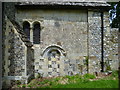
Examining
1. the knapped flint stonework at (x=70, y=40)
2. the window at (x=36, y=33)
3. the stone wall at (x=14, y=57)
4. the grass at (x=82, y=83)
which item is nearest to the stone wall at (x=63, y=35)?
the knapped flint stonework at (x=70, y=40)

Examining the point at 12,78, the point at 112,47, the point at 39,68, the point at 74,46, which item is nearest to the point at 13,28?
the point at 12,78

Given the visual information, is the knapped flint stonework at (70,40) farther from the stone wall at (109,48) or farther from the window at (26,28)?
the window at (26,28)

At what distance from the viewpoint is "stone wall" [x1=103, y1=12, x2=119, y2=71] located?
8672 mm

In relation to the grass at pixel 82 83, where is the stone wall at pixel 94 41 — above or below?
above

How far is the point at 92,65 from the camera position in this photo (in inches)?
340

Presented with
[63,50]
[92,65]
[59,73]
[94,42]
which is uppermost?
[94,42]

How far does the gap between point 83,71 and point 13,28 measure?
522cm

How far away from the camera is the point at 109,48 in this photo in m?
8.74

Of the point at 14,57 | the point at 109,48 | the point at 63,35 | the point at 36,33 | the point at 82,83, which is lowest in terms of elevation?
the point at 82,83

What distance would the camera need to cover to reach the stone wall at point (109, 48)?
28.5 ft

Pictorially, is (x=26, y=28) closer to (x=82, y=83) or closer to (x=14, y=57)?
(x=14, y=57)

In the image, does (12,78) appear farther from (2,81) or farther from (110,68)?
(110,68)

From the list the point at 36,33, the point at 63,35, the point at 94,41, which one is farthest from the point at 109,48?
the point at 36,33

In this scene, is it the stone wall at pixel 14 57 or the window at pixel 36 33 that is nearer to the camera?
the stone wall at pixel 14 57
